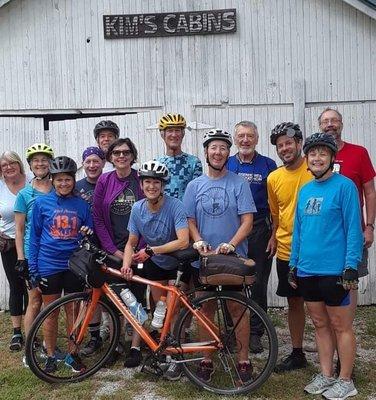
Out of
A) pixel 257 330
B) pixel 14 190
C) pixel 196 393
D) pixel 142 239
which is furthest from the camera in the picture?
pixel 14 190

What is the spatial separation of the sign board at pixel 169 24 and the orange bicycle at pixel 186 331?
354 centimetres

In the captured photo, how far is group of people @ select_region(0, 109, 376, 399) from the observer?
4.22 metres

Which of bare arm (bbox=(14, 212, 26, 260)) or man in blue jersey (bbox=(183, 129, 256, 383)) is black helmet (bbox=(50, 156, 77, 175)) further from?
man in blue jersey (bbox=(183, 129, 256, 383))

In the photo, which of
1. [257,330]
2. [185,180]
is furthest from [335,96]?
[257,330]

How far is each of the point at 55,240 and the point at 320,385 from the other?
2.67m

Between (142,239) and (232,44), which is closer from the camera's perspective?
(142,239)

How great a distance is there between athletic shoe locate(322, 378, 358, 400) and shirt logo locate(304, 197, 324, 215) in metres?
1.44

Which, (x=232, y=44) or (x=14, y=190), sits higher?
(x=232, y=44)

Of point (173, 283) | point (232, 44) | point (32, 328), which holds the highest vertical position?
point (232, 44)

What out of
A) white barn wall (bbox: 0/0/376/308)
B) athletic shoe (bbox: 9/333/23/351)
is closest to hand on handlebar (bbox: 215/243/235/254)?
athletic shoe (bbox: 9/333/23/351)

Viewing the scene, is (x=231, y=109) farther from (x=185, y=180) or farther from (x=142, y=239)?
(x=142, y=239)

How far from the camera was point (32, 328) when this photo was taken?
458 centimetres

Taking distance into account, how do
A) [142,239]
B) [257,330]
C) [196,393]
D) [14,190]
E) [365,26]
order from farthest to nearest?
[365,26], [14,190], [257,330], [142,239], [196,393]

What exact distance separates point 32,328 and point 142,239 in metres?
1.24
